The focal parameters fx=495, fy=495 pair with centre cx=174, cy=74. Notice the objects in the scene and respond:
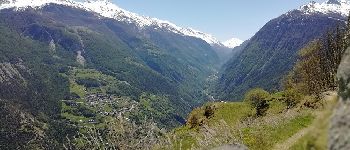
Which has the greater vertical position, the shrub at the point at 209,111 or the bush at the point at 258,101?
the bush at the point at 258,101

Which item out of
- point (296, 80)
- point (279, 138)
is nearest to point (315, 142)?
point (279, 138)

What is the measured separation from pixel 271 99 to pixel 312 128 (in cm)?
7328

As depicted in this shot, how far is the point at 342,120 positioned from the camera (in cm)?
466

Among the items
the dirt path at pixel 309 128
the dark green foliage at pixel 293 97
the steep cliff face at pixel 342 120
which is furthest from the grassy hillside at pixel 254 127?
the dark green foliage at pixel 293 97

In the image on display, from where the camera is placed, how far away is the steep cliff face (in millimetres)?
4516

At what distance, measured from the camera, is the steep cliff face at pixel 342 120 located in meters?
4.52

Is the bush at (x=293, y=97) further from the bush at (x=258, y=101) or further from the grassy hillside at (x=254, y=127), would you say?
the grassy hillside at (x=254, y=127)

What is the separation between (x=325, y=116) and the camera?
5.11m

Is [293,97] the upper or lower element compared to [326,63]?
lower

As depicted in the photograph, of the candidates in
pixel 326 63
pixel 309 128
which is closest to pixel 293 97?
pixel 326 63

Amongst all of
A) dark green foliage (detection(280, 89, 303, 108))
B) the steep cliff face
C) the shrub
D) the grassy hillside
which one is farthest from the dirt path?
the shrub

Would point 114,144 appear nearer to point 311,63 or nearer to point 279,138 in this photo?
point 279,138

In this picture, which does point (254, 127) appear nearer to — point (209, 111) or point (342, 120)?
point (342, 120)

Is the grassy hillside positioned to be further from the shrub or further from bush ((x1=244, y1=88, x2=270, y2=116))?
bush ((x1=244, y1=88, x2=270, y2=116))
